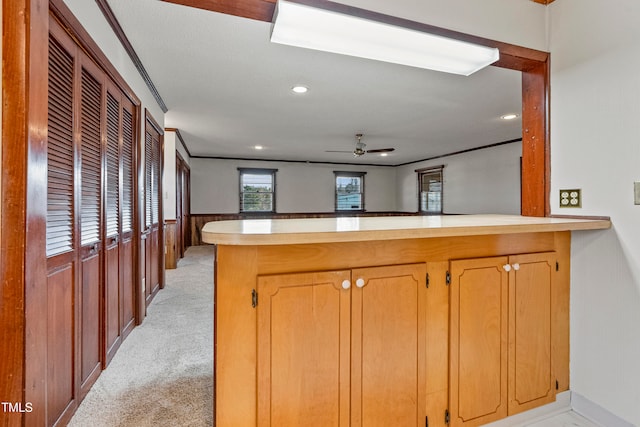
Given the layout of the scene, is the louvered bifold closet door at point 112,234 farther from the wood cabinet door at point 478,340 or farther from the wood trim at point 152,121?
the wood cabinet door at point 478,340

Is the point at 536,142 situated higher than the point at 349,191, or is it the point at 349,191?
the point at 349,191

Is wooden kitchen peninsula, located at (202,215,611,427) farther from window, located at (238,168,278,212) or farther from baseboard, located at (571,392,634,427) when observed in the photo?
window, located at (238,168,278,212)

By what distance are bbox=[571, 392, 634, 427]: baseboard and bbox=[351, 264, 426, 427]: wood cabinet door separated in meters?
1.05

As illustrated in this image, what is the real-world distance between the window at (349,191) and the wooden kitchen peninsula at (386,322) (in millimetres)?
8035

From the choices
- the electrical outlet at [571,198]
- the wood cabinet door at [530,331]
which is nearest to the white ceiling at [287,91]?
the electrical outlet at [571,198]

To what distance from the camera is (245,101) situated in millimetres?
3887

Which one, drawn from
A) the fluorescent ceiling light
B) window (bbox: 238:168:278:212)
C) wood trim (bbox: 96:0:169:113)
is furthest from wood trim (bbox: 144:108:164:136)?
window (bbox: 238:168:278:212)

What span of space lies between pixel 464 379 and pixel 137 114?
3243 mm

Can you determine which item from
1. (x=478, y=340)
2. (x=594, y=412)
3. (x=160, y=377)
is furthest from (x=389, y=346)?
(x=160, y=377)

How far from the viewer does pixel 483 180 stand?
22.7ft

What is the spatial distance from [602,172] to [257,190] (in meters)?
7.90

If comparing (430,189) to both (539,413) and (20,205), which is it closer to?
(539,413)

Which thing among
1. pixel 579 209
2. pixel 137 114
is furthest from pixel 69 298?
pixel 579 209

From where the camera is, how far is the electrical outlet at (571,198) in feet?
6.02
